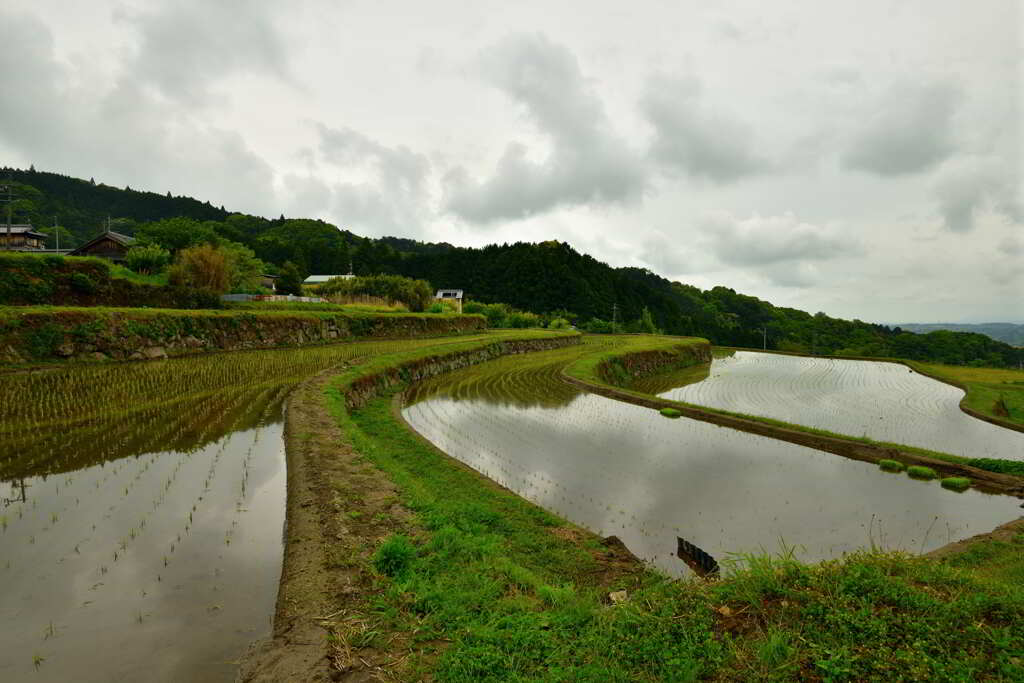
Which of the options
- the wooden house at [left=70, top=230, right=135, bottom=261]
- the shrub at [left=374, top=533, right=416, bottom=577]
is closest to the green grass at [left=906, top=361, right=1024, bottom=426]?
the shrub at [left=374, top=533, right=416, bottom=577]

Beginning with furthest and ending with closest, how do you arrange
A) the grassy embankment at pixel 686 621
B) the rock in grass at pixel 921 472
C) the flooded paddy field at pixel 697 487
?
the rock in grass at pixel 921 472, the flooded paddy field at pixel 697 487, the grassy embankment at pixel 686 621

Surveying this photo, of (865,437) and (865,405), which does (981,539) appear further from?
(865,405)

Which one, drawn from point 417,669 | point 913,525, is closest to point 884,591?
point 417,669

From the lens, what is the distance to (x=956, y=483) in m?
8.25

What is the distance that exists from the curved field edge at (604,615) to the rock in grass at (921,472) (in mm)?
4454

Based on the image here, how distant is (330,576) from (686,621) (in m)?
3.02

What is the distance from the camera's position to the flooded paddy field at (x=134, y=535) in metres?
3.12

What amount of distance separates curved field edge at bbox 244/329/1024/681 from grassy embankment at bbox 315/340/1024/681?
0.03ft

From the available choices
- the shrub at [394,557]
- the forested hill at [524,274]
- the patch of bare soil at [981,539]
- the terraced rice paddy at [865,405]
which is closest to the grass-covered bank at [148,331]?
the shrub at [394,557]

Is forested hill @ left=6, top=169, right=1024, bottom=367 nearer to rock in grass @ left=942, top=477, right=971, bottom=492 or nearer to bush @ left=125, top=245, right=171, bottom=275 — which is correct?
bush @ left=125, top=245, right=171, bottom=275

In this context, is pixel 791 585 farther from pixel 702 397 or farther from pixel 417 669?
pixel 702 397

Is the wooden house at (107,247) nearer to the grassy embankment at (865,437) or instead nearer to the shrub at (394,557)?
the grassy embankment at (865,437)

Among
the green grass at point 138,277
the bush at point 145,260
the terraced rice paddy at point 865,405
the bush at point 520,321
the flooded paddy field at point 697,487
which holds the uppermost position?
the bush at point 145,260

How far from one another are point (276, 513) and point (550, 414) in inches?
345
